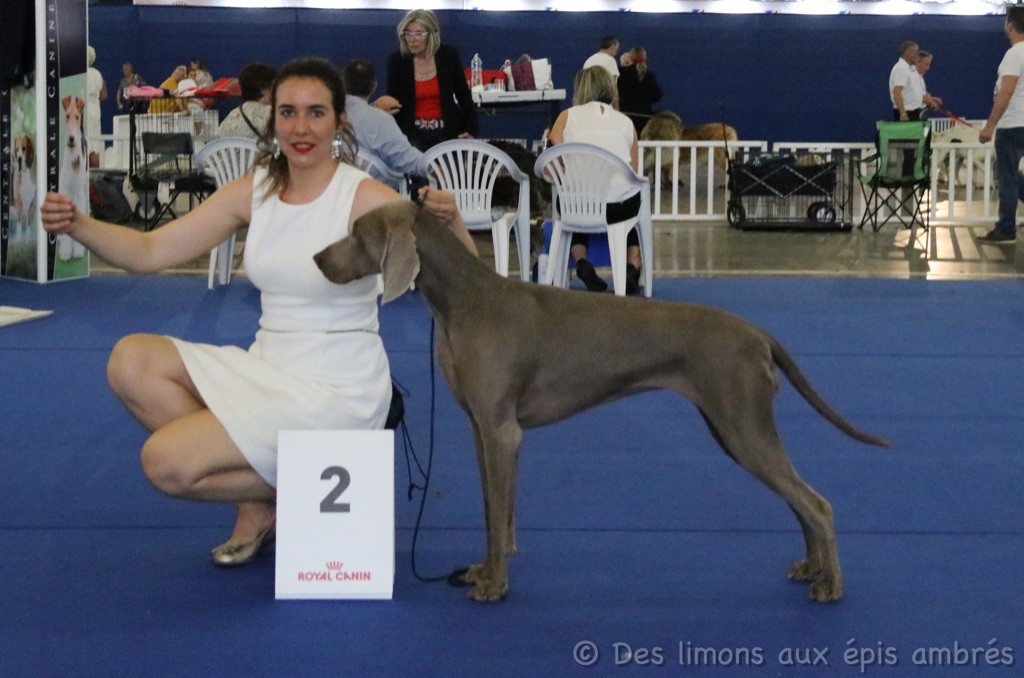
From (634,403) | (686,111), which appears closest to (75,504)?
(634,403)

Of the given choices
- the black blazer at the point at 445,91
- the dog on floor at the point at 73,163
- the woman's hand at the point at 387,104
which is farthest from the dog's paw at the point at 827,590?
the dog on floor at the point at 73,163

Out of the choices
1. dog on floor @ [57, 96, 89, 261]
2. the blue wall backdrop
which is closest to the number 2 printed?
dog on floor @ [57, 96, 89, 261]

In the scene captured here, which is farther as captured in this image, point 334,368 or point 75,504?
point 75,504

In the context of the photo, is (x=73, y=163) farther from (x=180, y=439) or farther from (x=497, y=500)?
(x=497, y=500)

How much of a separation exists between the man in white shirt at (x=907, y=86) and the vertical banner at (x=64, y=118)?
27.2ft

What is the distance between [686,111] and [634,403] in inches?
565

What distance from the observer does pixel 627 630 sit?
2686 millimetres

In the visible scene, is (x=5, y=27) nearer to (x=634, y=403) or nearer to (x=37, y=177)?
(x=37, y=177)

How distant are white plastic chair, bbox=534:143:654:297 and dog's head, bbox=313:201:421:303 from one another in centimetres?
456

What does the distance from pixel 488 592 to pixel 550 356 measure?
1.75 ft

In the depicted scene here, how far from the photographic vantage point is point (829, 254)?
9477mm

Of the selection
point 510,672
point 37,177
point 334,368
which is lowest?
point 510,672

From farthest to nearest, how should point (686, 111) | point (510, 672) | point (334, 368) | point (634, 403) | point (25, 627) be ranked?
point (686, 111) < point (634, 403) < point (334, 368) < point (25, 627) < point (510, 672)

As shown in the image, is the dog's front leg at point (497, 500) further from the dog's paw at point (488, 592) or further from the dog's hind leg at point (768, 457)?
the dog's hind leg at point (768, 457)
